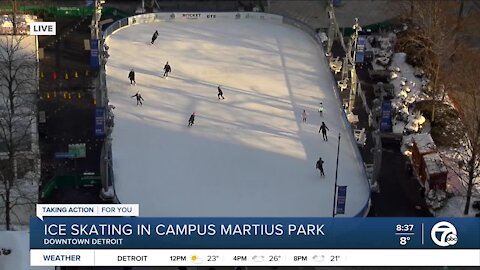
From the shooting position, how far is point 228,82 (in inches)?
2635

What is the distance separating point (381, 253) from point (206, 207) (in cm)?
1238

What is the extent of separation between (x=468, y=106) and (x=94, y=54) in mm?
24806

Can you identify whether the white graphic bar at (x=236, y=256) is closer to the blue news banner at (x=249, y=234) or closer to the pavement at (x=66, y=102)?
the blue news banner at (x=249, y=234)

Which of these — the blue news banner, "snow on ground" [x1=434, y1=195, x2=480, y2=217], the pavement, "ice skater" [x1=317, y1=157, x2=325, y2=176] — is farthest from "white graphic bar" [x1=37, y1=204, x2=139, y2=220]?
"snow on ground" [x1=434, y1=195, x2=480, y2=217]

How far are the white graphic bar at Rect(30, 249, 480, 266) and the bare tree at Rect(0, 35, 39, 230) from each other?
9596mm

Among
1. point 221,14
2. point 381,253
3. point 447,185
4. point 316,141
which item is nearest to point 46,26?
point 221,14

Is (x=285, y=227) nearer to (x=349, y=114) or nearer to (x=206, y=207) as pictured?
(x=206, y=207)

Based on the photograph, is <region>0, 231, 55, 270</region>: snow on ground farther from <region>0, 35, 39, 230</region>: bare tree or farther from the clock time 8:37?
the clock time 8:37

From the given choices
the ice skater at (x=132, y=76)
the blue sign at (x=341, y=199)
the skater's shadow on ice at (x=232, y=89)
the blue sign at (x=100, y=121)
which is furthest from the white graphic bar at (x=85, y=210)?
the skater's shadow on ice at (x=232, y=89)

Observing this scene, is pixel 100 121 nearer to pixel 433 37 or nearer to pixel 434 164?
pixel 434 164

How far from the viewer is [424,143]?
60656 mm

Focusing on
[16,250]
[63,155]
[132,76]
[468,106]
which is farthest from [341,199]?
[132,76]

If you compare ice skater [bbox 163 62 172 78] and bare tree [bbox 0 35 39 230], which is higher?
ice skater [bbox 163 62 172 78]

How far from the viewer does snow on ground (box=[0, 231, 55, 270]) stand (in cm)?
4859
